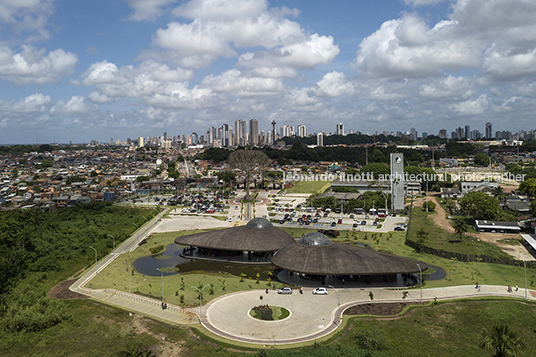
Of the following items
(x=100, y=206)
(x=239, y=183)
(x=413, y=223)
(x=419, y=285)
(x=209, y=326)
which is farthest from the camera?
(x=239, y=183)

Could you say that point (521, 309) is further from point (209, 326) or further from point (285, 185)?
point (285, 185)

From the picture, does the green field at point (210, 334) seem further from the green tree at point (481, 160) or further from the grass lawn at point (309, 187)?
the green tree at point (481, 160)

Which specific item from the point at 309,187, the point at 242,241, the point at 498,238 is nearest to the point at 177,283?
the point at 242,241

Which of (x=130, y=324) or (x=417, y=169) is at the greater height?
(x=417, y=169)

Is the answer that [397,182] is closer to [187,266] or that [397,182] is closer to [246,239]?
[246,239]

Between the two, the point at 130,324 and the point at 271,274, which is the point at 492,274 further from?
the point at 130,324

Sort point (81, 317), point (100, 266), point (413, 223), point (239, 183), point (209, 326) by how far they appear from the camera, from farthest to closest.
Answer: point (239, 183)
point (413, 223)
point (100, 266)
point (81, 317)
point (209, 326)

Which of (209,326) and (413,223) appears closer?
(209,326)

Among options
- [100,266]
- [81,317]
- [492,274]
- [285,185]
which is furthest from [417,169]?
[81,317]
